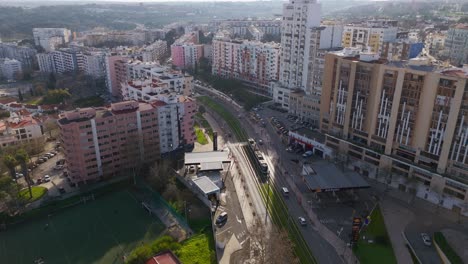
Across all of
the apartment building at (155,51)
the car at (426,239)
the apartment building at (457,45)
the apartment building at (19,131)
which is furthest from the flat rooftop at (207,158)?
the apartment building at (457,45)

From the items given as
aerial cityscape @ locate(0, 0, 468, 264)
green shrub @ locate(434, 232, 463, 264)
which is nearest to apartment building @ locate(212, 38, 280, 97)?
aerial cityscape @ locate(0, 0, 468, 264)

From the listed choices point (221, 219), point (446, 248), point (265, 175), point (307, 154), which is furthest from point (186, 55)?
point (446, 248)

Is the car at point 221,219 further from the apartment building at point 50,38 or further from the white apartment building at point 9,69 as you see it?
the apartment building at point 50,38

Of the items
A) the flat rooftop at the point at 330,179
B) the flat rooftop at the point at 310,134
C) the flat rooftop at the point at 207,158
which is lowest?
the flat rooftop at the point at 207,158

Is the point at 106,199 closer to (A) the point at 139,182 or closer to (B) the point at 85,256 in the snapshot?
(A) the point at 139,182

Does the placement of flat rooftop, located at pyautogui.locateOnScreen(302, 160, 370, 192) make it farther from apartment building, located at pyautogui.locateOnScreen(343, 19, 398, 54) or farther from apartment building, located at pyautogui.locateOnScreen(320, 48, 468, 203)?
apartment building, located at pyautogui.locateOnScreen(343, 19, 398, 54)

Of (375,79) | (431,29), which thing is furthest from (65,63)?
(431,29)

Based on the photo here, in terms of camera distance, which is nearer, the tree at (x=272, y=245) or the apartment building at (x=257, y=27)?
the tree at (x=272, y=245)
